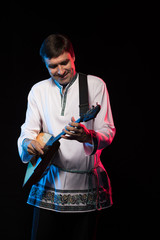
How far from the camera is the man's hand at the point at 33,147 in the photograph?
1.69 meters

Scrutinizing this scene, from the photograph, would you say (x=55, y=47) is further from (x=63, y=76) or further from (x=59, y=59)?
(x=63, y=76)

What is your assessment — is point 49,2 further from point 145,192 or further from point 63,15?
point 145,192

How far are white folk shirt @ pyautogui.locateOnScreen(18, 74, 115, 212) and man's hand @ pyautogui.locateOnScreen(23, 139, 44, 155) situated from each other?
6 cm

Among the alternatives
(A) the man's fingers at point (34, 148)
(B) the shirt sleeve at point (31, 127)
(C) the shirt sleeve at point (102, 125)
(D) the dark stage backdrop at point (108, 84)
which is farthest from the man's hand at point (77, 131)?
(D) the dark stage backdrop at point (108, 84)

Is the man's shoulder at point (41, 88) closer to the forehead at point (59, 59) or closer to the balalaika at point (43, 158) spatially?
the forehead at point (59, 59)

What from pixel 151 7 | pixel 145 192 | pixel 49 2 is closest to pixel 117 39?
pixel 151 7

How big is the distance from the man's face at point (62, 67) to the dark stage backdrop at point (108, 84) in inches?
29.5

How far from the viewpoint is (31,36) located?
2.50 metres

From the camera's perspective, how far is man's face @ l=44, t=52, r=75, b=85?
177 cm

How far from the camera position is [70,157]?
1731mm

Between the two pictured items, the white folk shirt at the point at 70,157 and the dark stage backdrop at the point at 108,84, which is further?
the dark stage backdrop at the point at 108,84

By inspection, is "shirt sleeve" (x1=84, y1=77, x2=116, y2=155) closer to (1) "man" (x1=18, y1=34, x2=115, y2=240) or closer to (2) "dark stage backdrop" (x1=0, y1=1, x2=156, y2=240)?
(1) "man" (x1=18, y1=34, x2=115, y2=240)

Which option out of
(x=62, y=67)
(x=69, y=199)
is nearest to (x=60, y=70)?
(x=62, y=67)

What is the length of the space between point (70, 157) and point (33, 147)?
228mm
